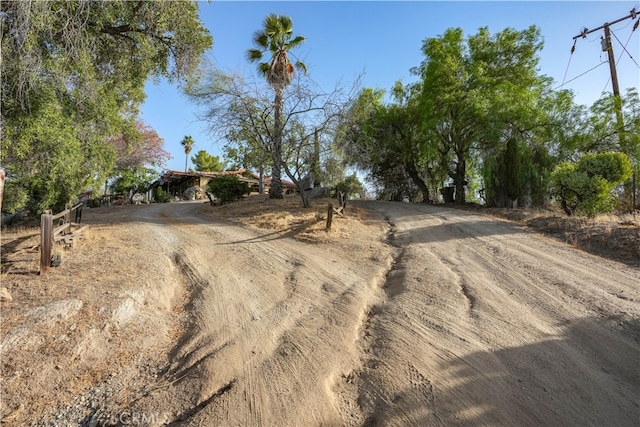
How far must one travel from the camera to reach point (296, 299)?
4.83 m

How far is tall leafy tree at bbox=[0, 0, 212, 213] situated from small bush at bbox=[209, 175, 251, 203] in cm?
899

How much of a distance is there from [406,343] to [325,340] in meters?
0.88

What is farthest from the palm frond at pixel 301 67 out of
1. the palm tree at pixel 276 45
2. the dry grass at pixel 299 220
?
the dry grass at pixel 299 220

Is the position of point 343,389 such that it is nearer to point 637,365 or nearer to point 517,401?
point 517,401

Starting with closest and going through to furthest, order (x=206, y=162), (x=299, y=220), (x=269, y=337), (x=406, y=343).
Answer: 1. (x=406, y=343)
2. (x=269, y=337)
3. (x=299, y=220)
4. (x=206, y=162)

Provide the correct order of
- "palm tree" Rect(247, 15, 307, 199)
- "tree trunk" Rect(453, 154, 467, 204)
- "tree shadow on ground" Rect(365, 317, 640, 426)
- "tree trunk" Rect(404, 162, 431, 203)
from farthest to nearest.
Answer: "tree trunk" Rect(404, 162, 431, 203) < "tree trunk" Rect(453, 154, 467, 204) < "palm tree" Rect(247, 15, 307, 199) < "tree shadow on ground" Rect(365, 317, 640, 426)

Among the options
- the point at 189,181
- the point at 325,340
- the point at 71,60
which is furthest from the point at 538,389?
the point at 189,181

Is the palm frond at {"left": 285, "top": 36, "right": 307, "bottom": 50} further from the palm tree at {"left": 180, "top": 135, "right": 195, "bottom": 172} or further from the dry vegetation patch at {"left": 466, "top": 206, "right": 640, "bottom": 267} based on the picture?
the palm tree at {"left": 180, "top": 135, "right": 195, "bottom": 172}

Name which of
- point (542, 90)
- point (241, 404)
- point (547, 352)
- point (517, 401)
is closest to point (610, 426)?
point (517, 401)

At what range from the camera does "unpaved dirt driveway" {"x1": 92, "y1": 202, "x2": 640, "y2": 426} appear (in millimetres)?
2580

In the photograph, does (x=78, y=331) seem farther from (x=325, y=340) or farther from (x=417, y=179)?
(x=417, y=179)

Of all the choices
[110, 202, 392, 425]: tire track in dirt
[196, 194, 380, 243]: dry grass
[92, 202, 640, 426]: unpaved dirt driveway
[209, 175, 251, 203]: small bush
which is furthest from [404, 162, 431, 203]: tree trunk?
[110, 202, 392, 425]: tire track in dirt

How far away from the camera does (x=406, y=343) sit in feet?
11.4

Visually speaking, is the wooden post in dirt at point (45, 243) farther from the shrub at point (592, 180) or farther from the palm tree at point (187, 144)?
the palm tree at point (187, 144)
